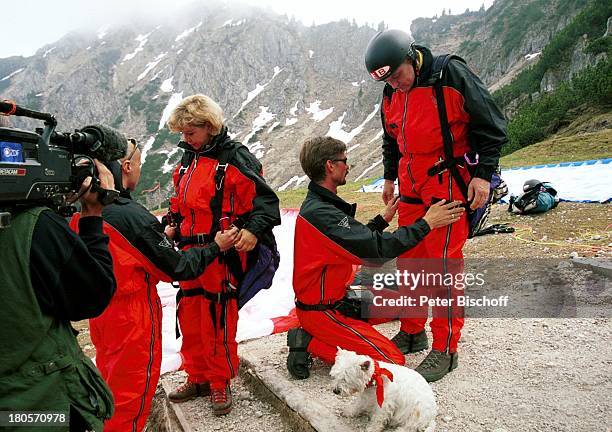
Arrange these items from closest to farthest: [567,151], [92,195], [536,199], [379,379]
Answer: [92,195] < [379,379] < [536,199] < [567,151]

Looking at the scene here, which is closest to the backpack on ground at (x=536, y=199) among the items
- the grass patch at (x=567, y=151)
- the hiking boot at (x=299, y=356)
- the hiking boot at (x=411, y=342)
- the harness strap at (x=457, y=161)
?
the hiking boot at (x=411, y=342)

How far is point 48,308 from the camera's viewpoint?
1.76 meters

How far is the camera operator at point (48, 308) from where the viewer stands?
5.42ft

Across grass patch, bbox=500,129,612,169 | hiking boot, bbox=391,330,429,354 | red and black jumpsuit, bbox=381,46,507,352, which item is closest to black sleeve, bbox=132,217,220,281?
red and black jumpsuit, bbox=381,46,507,352

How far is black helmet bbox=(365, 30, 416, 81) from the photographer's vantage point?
135 inches

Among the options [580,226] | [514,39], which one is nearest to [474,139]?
[580,226]

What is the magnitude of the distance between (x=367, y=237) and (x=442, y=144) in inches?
39.3

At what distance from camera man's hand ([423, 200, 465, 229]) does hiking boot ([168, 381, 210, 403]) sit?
2533 mm

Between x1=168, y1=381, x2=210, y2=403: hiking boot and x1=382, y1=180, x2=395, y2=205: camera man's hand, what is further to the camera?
x1=382, y1=180, x2=395, y2=205: camera man's hand

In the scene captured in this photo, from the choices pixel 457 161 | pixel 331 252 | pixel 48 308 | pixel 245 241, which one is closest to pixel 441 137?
pixel 457 161

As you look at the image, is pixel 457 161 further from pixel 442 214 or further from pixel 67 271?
pixel 67 271

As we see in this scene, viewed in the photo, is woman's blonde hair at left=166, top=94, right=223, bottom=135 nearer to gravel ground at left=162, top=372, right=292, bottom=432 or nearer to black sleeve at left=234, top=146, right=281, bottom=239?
black sleeve at left=234, top=146, right=281, bottom=239

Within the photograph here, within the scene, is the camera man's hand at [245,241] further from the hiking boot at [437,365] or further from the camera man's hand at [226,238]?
the hiking boot at [437,365]

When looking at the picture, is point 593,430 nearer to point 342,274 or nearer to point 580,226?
point 342,274
